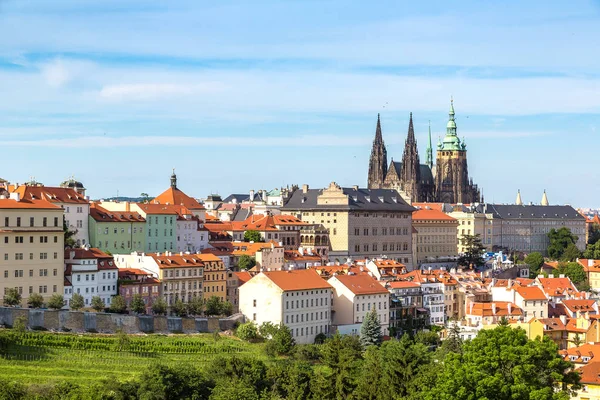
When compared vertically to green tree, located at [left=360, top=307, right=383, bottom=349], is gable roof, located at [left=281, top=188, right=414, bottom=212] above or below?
above

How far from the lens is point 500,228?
16375 cm

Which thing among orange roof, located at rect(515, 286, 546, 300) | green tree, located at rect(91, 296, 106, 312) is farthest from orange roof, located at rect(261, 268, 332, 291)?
orange roof, located at rect(515, 286, 546, 300)

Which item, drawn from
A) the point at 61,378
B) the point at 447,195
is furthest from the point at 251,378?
the point at 447,195

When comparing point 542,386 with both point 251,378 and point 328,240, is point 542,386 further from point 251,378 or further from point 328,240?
point 328,240

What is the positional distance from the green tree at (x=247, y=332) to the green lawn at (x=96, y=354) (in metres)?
1.56

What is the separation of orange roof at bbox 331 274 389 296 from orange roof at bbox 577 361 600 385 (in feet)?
81.9

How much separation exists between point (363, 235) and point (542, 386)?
245ft

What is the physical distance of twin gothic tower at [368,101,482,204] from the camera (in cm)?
17612

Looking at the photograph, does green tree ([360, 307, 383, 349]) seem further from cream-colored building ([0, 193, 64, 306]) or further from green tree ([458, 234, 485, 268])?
green tree ([458, 234, 485, 268])

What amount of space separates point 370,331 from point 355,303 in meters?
4.22

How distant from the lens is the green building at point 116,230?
90.2 metres

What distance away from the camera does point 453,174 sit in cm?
18638

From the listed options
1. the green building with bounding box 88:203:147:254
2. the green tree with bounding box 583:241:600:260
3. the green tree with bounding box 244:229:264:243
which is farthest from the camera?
the green tree with bounding box 583:241:600:260

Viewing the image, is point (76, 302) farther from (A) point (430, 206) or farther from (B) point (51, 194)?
(A) point (430, 206)
